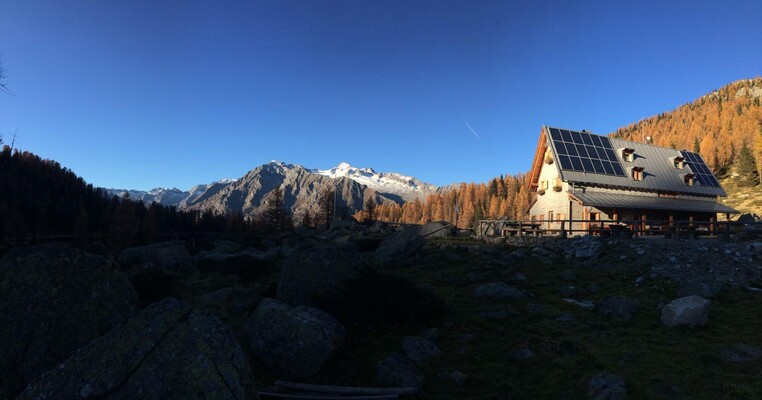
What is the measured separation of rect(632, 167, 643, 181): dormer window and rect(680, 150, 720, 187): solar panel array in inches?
357

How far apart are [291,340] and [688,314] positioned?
11.8m

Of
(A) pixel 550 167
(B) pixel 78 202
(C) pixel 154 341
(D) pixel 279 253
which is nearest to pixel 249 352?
(C) pixel 154 341

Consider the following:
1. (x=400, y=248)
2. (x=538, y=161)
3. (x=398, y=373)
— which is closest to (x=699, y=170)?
(x=538, y=161)

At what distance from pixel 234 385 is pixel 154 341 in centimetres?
133

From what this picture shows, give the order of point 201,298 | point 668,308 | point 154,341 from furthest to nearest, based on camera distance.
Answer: point 201,298 < point 668,308 < point 154,341

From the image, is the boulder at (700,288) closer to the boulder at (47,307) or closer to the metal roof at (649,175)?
the boulder at (47,307)

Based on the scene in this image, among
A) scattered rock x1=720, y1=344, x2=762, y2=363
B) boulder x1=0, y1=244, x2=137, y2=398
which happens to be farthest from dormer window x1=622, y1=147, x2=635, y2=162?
boulder x1=0, y1=244, x2=137, y2=398

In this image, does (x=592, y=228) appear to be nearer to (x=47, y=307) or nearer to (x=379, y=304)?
(x=379, y=304)

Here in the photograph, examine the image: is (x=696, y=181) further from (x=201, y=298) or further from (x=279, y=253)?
(x=201, y=298)

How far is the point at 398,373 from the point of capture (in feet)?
26.5

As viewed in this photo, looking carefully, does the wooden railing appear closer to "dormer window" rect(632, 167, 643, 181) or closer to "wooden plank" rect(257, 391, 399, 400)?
"dormer window" rect(632, 167, 643, 181)

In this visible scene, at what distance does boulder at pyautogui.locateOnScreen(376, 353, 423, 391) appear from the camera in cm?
791

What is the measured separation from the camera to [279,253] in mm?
30875

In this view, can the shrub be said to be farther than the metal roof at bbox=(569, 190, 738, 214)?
No
